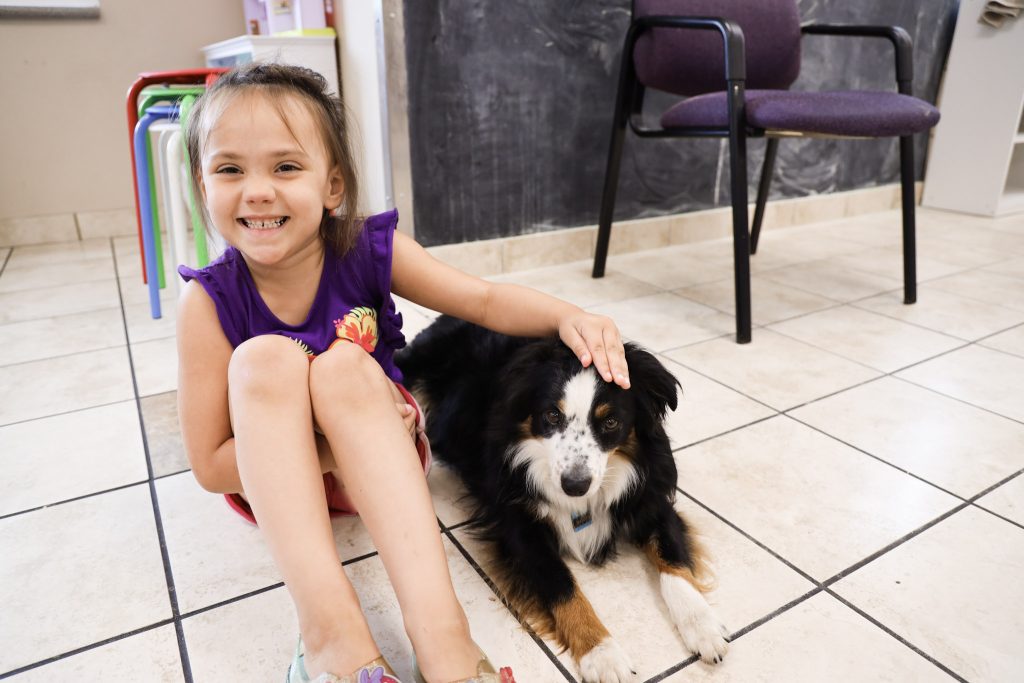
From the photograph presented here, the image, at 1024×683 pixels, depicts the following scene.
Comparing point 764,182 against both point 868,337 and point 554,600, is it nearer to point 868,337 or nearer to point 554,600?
point 868,337

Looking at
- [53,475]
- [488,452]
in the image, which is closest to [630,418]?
[488,452]

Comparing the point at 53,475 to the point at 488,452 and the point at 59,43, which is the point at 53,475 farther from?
the point at 59,43

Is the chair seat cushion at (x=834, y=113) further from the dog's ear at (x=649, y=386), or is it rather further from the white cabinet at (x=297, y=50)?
the white cabinet at (x=297, y=50)

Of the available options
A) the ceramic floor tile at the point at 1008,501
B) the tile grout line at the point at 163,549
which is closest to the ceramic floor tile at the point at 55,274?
the tile grout line at the point at 163,549

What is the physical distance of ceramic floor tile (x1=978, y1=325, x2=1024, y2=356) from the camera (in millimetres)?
1883

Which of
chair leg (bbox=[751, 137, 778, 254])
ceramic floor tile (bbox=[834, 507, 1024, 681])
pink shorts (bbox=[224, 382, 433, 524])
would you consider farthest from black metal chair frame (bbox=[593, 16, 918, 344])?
pink shorts (bbox=[224, 382, 433, 524])

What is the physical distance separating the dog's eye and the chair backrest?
5.50 ft

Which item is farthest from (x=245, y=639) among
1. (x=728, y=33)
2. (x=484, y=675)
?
(x=728, y=33)

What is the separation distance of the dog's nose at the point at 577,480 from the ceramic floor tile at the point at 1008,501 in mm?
778

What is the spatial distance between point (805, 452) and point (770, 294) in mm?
1122

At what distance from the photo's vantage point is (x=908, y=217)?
213cm

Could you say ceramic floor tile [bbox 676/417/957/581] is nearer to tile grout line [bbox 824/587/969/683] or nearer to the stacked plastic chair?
tile grout line [bbox 824/587/969/683]

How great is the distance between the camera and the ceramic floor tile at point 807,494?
3.59 ft

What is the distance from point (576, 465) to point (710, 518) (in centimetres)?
37
